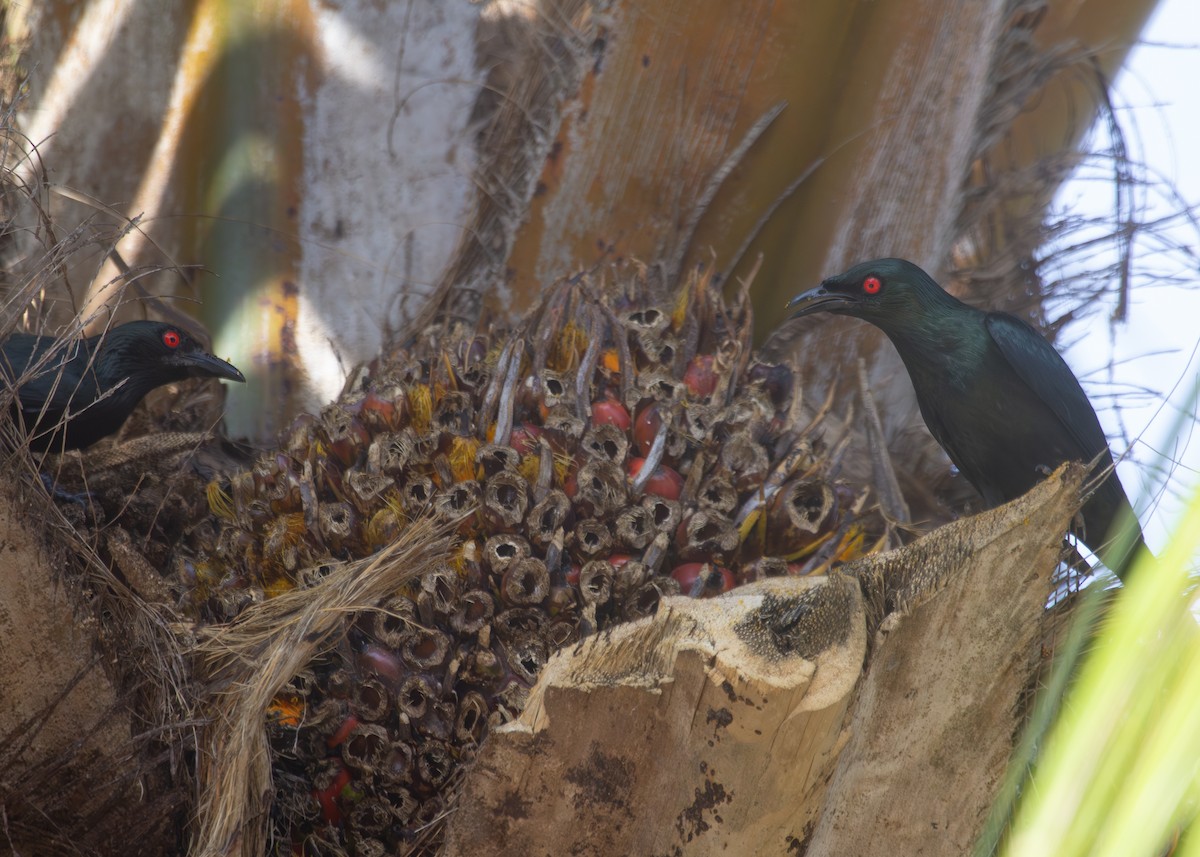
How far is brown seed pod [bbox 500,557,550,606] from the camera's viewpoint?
1.93 meters

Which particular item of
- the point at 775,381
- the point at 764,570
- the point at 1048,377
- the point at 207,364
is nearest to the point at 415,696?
the point at 764,570

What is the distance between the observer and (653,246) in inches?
120

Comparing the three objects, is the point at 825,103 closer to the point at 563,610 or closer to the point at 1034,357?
the point at 1034,357

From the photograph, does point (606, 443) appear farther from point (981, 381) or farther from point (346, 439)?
point (981, 381)

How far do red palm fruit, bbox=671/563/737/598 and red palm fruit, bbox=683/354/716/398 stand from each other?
430 millimetres

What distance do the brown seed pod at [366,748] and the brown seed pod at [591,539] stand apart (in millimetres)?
443

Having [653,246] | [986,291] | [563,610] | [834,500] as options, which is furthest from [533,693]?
[986,291]

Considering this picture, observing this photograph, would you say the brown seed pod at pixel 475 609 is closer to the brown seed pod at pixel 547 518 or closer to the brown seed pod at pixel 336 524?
the brown seed pod at pixel 547 518

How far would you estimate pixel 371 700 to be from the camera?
1.91 m

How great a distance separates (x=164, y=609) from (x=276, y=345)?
144 centimetres

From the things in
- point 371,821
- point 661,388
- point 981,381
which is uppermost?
point 981,381

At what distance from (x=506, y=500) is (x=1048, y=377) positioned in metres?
1.48

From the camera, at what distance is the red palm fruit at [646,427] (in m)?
2.18

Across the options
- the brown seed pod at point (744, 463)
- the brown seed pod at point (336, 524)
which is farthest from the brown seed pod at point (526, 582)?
the brown seed pod at point (744, 463)
